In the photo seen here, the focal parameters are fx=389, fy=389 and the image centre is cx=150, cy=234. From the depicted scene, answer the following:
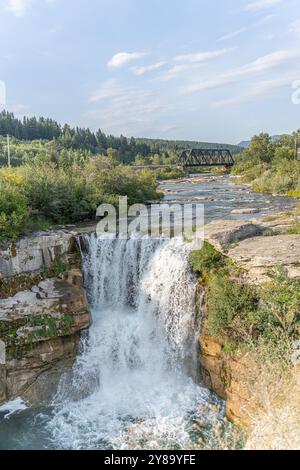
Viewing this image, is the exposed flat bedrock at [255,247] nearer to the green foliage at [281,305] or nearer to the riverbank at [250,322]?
the riverbank at [250,322]

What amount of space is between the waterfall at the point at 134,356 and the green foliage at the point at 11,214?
221 centimetres

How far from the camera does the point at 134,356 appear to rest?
35.7 ft

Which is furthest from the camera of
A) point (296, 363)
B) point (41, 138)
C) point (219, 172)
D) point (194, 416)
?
point (41, 138)

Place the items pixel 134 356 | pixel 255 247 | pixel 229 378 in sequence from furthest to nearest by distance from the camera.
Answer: pixel 134 356, pixel 255 247, pixel 229 378

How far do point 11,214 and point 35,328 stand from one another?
4.08 m

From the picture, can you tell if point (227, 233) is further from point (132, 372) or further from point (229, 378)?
point (132, 372)

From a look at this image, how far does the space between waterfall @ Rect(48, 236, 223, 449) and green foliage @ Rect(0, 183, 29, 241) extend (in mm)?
2214

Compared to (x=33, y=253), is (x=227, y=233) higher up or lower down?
higher up

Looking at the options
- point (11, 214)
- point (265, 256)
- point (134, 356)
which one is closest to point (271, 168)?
point (265, 256)

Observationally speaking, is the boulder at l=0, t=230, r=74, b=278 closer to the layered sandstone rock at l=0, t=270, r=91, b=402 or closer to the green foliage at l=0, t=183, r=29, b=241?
Answer: the green foliage at l=0, t=183, r=29, b=241

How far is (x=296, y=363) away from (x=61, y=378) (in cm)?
578

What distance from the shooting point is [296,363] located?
7309 mm
